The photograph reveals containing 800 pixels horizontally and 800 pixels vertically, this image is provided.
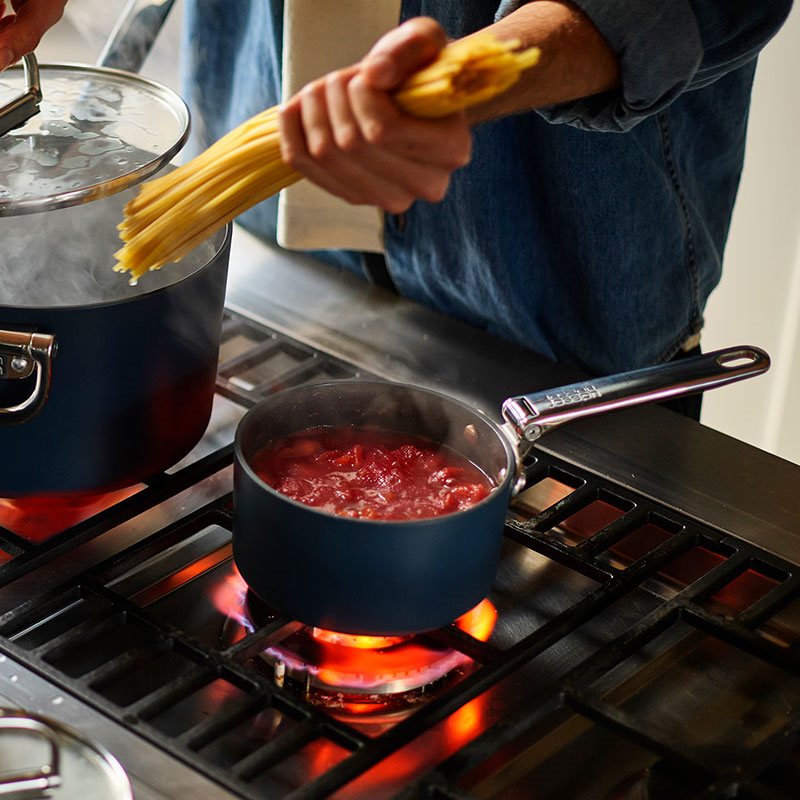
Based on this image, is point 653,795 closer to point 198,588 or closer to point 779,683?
point 779,683

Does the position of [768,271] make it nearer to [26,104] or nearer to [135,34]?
[135,34]

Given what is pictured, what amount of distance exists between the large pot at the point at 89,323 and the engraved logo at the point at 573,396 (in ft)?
0.91

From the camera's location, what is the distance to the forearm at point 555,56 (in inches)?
34.3

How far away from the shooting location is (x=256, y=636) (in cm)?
83

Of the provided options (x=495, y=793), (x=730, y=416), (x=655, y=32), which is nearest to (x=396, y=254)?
(x=655, y=32)

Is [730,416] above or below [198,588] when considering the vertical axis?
below

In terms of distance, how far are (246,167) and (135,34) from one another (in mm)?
691

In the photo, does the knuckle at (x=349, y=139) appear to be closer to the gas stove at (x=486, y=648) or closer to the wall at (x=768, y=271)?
the gas stove at (x=486, y=648)

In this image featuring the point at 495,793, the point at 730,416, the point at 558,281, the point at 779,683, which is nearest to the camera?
the point at 495,793

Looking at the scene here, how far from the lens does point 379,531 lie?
77cm

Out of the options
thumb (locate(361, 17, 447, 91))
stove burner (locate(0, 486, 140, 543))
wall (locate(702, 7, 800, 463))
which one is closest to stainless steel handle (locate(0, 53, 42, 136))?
stove burner (locate(0, 486, 140, 543))

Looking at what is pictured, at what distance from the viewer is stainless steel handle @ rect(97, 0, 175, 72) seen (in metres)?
1.34

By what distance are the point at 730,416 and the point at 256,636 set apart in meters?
1.69

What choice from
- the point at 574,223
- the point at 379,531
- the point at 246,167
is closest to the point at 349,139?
the point at 246,167
